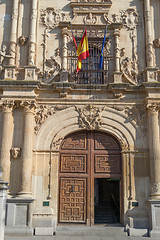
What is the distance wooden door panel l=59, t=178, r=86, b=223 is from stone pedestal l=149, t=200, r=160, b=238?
247 cm

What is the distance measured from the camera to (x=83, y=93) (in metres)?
11.6

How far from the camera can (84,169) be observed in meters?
11.1

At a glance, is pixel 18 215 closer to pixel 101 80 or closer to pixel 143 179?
pixel 143 179

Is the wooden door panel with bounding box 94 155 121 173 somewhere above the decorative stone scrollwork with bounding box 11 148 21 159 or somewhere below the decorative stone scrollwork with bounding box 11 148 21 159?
below

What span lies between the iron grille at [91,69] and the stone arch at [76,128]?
54.3 inches

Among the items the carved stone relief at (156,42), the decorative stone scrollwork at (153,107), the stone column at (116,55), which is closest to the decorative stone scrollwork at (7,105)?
the stone column at (116,55)

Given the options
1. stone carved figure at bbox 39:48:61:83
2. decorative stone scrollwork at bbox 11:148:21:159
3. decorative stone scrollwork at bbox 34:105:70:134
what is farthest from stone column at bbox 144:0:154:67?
decorative stone scrollwork at bbox 11:148:21:159

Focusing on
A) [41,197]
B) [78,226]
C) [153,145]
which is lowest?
[78,226]

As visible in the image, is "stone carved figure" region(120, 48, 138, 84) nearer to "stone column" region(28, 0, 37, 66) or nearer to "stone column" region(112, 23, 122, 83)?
"stone column" region(112, 23, 122, 83)

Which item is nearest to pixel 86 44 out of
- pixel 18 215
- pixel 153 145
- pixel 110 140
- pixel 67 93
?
pixel 67 93

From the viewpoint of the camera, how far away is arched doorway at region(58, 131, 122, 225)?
10734 millimetres

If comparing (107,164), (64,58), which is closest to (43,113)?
(64,58)

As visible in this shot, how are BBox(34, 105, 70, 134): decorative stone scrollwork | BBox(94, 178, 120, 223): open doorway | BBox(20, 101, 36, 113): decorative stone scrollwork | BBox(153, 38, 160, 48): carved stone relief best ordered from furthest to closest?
BBox(94, 178, 120, 223): open doorway
BBox(153, 38, 160, 48): carved stone relief
BBox(34, 105, 70, 134): decorative stone scrollwork
BBox(20, 101, 36, 113): decorative stone scrollwork

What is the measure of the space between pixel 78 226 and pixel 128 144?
3592mm
